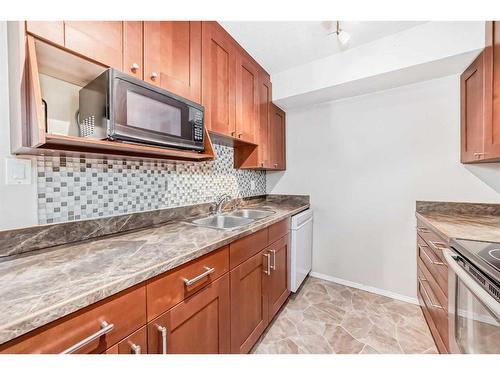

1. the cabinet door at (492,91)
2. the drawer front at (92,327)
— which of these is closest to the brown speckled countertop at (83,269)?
the drawer front at (92,327)

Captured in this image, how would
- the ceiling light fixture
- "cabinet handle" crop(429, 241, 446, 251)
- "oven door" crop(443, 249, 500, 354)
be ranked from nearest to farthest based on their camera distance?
1. "oven door" crop(443, 249, 500, 354)
2. "cabinet handle" crop(429, 241, 446, 251)
3. the ceiling light fixture

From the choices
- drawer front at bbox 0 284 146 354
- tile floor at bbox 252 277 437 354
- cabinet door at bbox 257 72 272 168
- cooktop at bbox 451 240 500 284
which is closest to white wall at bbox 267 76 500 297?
tile floor at bbox 252 277 437 354

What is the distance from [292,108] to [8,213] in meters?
2.58

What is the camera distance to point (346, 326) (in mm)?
1710

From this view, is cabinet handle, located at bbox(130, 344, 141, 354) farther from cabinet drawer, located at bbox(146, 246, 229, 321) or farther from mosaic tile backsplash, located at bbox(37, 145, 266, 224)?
mosaic tile backsplash, located at bbox(37, 145, 266, 224)

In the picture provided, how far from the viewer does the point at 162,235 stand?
1.17 m

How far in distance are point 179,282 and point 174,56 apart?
3.93 ft

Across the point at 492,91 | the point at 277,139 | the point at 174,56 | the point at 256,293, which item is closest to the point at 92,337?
the point at 256,293

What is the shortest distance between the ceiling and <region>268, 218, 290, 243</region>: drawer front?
A: 1516 mm

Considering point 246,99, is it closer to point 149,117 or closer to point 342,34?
point 342,34

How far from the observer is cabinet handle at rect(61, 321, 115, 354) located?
549 millimetres

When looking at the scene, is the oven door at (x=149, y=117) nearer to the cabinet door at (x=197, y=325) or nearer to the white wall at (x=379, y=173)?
the cabinet door at (x=197, y=325)

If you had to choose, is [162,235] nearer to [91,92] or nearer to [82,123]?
[82,123]
